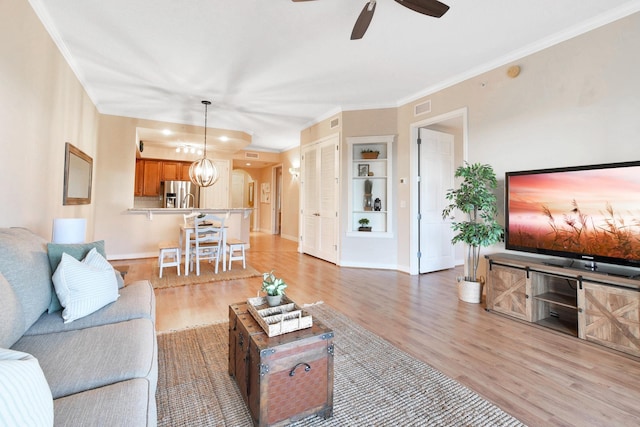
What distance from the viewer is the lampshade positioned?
2619 mm

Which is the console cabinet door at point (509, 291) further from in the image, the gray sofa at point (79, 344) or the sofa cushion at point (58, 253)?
the sofa cushion at point (58, 253)

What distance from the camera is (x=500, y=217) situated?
337 cm

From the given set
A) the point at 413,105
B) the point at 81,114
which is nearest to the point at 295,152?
the point at 413,105

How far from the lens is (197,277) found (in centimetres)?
423

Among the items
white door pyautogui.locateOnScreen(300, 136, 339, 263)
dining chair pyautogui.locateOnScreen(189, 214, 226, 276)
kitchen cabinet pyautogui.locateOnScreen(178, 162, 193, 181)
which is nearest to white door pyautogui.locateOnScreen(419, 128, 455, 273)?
white door pyautogui.locateOnScreen(300, 136, 339, 263)

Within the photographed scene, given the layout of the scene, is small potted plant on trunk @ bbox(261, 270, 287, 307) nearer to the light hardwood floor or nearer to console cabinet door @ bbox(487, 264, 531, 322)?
the light hardwood floor

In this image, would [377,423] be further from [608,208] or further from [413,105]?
[413,105]

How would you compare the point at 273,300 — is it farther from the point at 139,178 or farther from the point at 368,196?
the point at 139,178

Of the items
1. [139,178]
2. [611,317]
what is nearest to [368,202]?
[611,317]

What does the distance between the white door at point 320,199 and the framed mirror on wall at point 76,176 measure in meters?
3.79

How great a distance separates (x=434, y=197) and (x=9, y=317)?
16.1 feet

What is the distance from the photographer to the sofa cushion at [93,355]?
112cm

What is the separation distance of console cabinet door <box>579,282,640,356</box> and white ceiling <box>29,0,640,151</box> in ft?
7.80

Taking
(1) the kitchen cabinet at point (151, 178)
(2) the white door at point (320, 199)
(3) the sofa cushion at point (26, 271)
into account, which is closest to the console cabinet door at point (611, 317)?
(2) the white door at point (320, 199)
